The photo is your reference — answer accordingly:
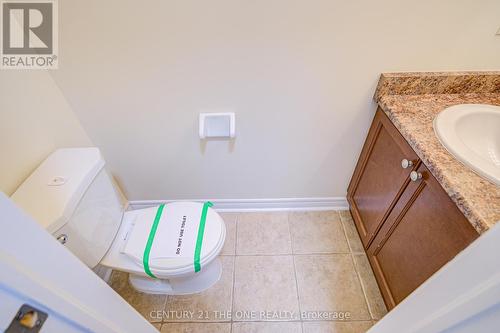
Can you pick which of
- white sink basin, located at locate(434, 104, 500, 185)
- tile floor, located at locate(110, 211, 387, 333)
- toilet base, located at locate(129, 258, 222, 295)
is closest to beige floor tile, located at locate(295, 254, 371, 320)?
tile floor, located at locate(110, 211, 387, 333)

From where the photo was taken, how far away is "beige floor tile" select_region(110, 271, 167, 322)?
4.06 ft

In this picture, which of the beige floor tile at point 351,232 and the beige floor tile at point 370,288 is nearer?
the beige floor tile at point 370,288

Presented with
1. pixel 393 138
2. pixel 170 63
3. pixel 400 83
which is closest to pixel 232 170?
pixel 170 63

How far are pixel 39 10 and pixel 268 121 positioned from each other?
1.01 metres

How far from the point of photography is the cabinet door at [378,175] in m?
0.99

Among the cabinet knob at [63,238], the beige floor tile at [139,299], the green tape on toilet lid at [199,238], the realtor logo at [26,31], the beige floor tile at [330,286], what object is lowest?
the beige floor tile at [139,299]

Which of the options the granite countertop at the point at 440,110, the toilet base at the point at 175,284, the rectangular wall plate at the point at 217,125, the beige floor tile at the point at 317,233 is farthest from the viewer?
the beige floor tile at the point at 317,233

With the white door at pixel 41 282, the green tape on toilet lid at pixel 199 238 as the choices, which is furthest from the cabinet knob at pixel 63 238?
the green tape on toilet lid at pixel 199 238

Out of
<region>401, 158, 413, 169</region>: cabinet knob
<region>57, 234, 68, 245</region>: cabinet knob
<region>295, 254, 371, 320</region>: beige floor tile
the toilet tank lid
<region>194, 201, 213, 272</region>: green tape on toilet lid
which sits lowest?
<region>295, 254, 371, 320</region>: beige floor tile

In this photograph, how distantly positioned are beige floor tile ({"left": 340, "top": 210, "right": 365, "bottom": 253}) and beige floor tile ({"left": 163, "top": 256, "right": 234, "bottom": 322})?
811 mm

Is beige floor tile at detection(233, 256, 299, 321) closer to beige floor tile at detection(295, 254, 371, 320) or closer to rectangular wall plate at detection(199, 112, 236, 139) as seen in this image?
beige floor tile at detection(295, 254, 371, 320)

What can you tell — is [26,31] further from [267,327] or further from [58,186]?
[267,327]

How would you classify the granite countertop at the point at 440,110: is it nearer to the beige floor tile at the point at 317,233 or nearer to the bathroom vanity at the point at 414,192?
the bathroom vanity at the point at 414,192

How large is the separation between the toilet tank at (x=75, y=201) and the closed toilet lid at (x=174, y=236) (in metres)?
0.12
